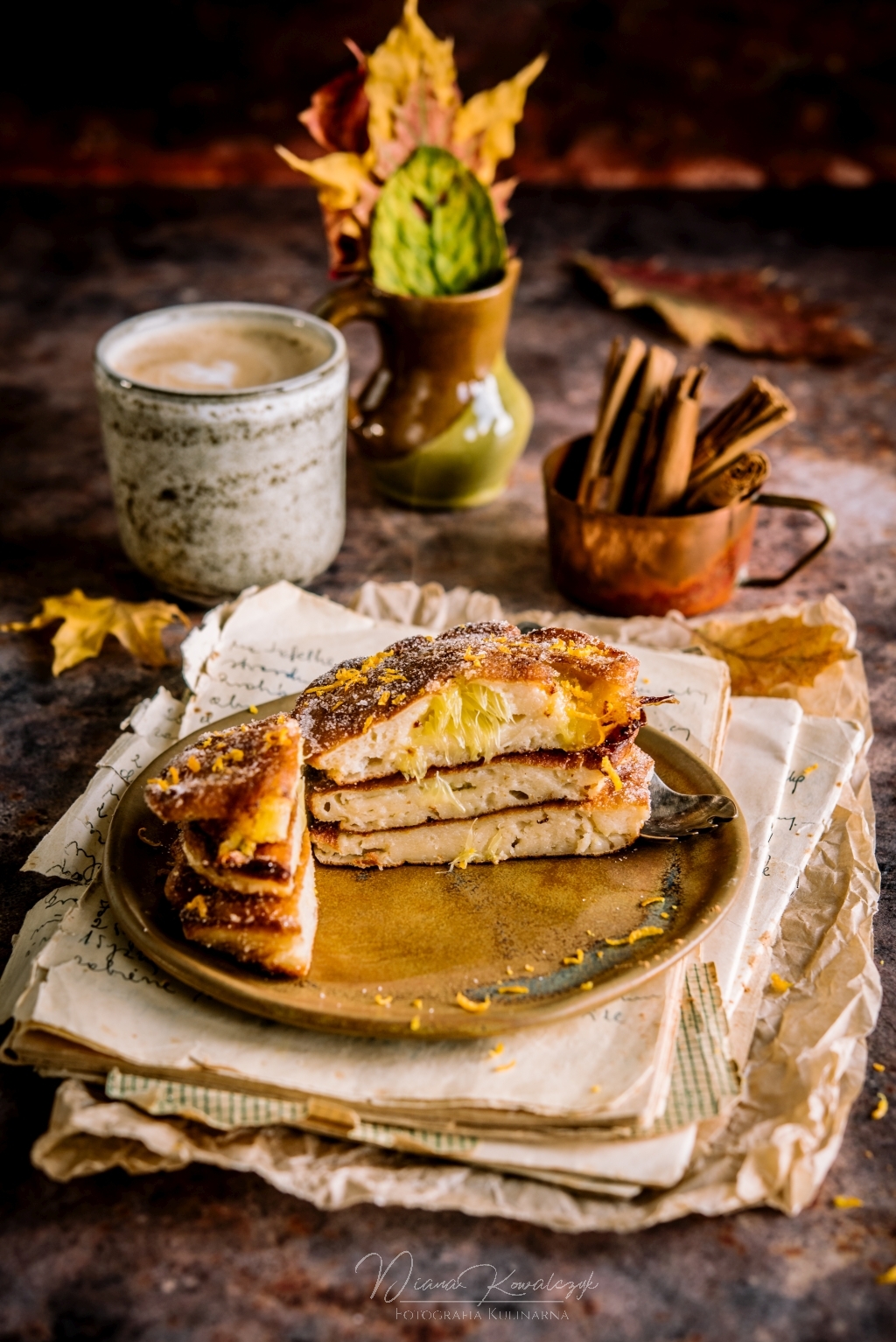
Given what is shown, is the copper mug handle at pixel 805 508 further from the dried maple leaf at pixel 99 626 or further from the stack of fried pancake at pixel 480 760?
the dried maple leaf at pixel 99 626

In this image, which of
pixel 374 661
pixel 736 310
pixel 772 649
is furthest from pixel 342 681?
pixel 736 310

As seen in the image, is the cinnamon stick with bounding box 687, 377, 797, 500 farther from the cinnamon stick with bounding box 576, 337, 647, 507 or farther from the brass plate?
the brass plate

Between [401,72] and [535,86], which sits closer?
[401,72]

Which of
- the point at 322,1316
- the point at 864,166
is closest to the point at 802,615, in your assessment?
the point at 322,1316

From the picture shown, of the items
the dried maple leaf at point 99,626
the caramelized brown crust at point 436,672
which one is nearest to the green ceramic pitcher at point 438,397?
the dried maple leaf at point 99,626

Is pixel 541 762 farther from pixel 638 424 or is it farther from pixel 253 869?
pixel 638 424

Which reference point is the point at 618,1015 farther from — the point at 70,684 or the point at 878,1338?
the point at 70,684

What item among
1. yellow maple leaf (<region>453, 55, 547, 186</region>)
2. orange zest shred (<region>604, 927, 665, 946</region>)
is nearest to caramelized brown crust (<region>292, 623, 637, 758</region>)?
orange zest shred (<region>604, 927, 665, 946</region>)
